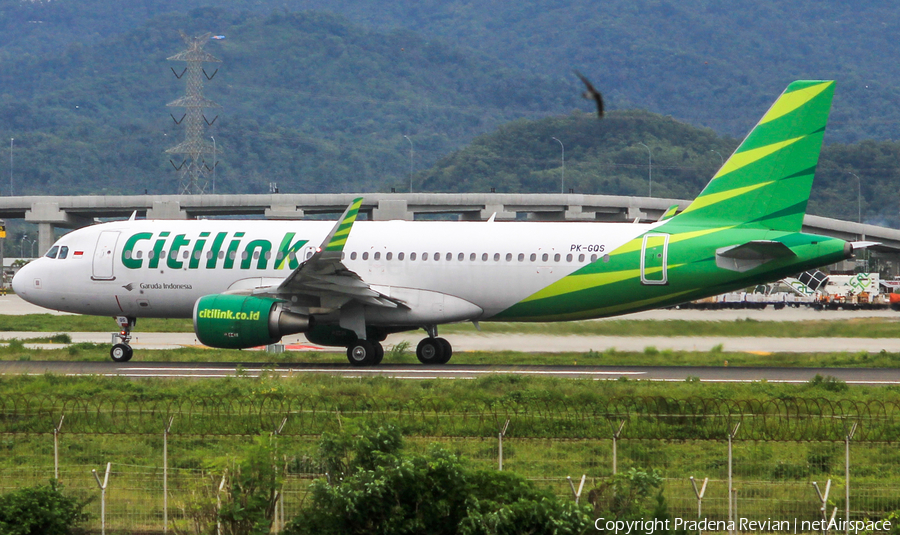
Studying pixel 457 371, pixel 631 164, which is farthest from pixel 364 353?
pixel 631 164

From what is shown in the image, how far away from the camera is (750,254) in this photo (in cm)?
2666

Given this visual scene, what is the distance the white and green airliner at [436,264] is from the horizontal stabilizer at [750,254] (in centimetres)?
4

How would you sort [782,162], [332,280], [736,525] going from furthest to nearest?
[332,280] < [782,162] < [736,525]

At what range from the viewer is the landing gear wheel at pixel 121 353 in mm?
29547

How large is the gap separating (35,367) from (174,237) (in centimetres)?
527

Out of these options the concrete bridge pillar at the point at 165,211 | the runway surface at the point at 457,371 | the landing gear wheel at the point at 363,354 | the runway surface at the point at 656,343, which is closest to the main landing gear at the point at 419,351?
the landing gear wheel at the point at 363,354

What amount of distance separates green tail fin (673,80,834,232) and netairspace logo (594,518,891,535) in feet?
52.3

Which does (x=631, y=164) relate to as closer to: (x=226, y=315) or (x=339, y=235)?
A: (x=339, y=235)

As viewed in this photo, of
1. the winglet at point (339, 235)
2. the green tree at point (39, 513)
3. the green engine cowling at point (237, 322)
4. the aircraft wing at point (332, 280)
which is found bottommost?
the green tree at point (39, 513)

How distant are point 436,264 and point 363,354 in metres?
3.16

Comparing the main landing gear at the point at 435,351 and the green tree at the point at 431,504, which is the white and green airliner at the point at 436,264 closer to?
the main landing gear at the point at 435,351

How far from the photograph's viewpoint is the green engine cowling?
2709cm

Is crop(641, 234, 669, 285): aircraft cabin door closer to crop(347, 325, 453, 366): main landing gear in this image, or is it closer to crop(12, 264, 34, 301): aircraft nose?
crop(347, 325, 453, 366): main landing gear

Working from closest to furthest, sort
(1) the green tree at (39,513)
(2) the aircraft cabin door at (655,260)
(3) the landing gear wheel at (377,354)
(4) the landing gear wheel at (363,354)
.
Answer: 1. (1) the green tree at (39,513)
2. (2) the aircraft cabin door at (655,260)
3. (4) the landing gear wheel at (363,354)
4. (3) the landing gear wheel at (377,354)
